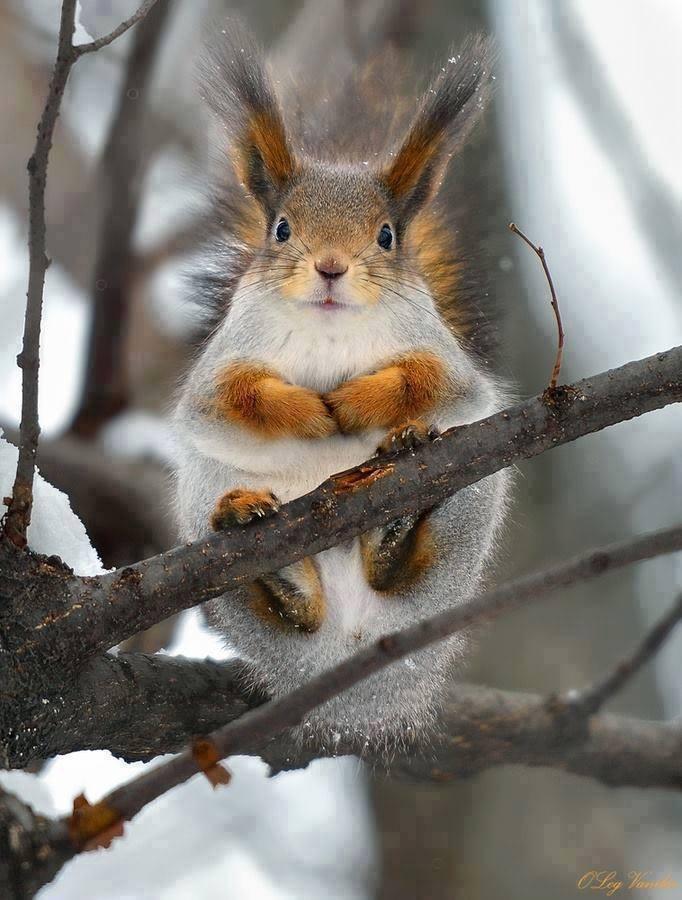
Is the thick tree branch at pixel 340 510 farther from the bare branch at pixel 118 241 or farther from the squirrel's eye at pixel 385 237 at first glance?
the bare branch at pixel 118 241

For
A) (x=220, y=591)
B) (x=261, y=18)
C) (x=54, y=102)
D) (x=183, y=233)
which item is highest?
(x=261, y=18)

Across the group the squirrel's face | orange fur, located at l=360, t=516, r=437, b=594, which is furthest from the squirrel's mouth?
orange fur, located at l=360, t=516, r=437, b=594

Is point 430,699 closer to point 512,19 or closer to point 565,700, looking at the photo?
point 565,700

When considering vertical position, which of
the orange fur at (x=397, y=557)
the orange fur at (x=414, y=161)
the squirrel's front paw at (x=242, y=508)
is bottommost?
the squirrel's front paw at (x=242, y=508)

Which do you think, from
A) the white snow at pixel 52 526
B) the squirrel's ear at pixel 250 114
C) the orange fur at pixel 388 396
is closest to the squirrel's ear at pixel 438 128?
the squirrel's ear at pixel 250 114

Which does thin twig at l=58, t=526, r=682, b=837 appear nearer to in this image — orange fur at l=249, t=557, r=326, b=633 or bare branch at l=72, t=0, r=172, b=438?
orange fur at l=249, t=557, r=326, b=633

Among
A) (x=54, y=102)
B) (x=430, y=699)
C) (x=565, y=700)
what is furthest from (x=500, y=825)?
(x=54, y=102)
